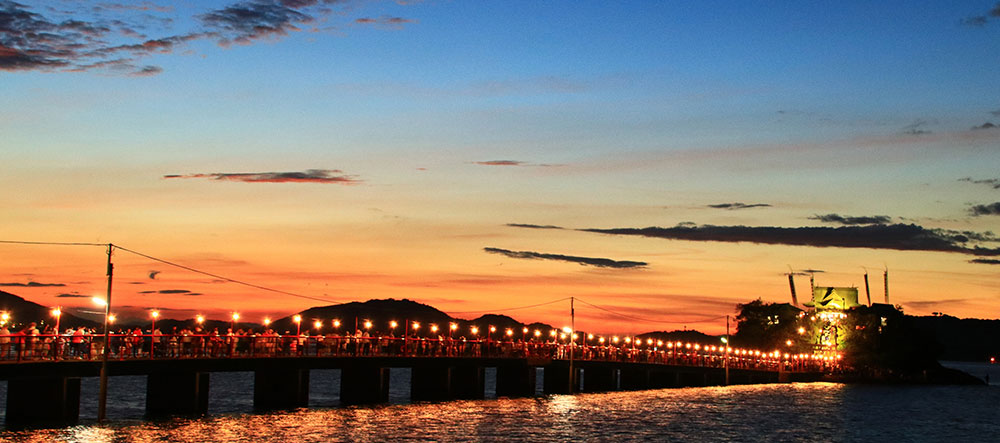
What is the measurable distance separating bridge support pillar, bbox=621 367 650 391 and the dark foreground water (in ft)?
57.5

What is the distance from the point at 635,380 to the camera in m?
153

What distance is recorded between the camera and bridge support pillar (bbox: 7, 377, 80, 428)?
67.7m

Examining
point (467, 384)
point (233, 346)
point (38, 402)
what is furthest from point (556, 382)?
point (38, 402)

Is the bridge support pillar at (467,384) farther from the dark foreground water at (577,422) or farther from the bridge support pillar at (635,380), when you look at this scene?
the bridge support pillar at (635,380)

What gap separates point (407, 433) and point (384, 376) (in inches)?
1170

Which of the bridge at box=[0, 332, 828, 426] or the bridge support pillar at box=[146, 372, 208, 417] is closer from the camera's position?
the bridge at box=[0, 332, 828, 426]

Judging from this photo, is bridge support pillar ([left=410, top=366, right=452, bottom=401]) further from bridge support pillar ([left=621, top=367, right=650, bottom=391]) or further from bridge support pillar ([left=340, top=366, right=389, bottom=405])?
bridge support pillar ([left=621, top=367, right=650, bottom=391])

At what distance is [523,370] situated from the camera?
4668 inches

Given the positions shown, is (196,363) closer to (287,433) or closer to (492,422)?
(287,433)

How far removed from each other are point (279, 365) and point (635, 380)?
77055mm

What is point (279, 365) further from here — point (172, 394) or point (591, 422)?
point (591, 422)

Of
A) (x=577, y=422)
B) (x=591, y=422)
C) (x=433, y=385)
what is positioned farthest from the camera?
(x=433, y=385)

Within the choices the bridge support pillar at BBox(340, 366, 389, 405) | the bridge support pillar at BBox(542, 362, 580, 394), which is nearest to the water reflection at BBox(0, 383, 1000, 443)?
the bridge support pillar at BBox(340, 366, 389, 405)

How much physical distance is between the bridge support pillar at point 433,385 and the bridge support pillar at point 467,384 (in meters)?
1.21
